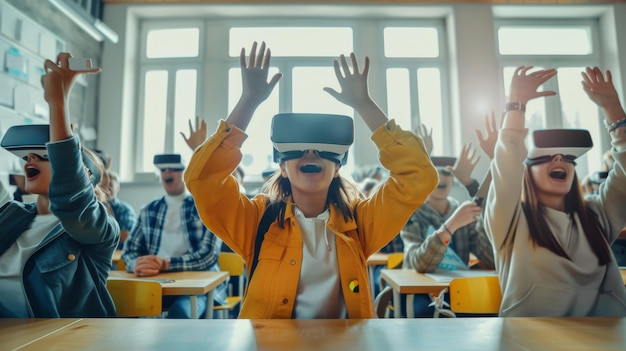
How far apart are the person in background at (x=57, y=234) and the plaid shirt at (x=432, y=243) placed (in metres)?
1.49

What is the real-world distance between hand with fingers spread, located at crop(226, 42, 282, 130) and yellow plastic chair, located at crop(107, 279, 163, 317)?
782mm

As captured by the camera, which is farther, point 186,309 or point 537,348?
point 186,309

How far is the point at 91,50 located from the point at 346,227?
5.50 meters

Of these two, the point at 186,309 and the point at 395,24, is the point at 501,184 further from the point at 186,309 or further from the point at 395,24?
the point at 395,24

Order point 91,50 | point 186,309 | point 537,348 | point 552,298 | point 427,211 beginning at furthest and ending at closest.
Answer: point 91,50 → point 427,211 → point 186,309 → point 552,298 → point 537,348

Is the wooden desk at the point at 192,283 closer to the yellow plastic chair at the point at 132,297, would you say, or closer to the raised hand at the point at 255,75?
the yellow plastic chair at the point at 132,297

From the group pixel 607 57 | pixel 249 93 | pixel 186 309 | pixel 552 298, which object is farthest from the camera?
pixel 607 57

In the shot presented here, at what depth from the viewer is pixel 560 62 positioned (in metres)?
5.98

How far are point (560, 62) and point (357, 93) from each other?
617 cm

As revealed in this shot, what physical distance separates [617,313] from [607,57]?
19.8 ft

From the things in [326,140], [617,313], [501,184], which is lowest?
[617,313]

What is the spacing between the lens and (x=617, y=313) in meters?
1.37

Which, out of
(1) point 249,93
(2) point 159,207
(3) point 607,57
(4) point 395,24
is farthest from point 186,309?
(3) point 607,57

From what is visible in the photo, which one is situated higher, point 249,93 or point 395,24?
point 395,24
